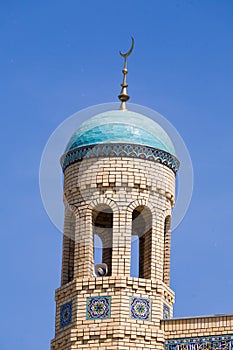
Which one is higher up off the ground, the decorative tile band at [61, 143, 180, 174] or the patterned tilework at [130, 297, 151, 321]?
the decorative tile band at [61, 143, 180, 174]

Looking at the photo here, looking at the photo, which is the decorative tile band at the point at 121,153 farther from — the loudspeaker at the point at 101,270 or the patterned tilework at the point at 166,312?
the patterned tilework at the point at 166,312

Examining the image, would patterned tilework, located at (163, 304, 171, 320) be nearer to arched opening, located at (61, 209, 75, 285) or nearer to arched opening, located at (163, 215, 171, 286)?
arched opening, located at (163, 215, 171, 286)

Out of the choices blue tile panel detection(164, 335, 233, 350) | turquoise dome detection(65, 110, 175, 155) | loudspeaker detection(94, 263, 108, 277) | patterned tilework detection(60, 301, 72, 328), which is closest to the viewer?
blue tile panel detection(164, 335, 233, 350)

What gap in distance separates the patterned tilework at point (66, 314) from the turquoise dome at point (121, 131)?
11.1ft

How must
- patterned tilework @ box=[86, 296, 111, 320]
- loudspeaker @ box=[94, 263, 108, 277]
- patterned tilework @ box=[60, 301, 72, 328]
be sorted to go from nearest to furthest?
patterned tilework @ box=[86, 296, 111, 320]
patterned tilework @ box=[60, 301, 72, 328]
loudspeaker @ box=[94, 263, 108, 277]

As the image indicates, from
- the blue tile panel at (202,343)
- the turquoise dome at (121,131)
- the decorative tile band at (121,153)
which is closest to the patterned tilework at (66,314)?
the blue tile panel at (202,343)

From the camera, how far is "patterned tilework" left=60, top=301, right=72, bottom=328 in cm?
2931

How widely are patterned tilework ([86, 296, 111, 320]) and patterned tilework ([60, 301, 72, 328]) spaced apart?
484 mm

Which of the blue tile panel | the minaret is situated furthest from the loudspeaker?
the blue tile panel

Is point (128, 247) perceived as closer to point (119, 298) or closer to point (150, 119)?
point (119, 298)

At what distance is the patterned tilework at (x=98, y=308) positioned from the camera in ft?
94.7

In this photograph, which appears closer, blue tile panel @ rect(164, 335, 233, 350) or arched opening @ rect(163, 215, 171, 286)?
blue tile panel @ rect(164, 335, 233, 350)

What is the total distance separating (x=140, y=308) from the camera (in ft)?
95.1

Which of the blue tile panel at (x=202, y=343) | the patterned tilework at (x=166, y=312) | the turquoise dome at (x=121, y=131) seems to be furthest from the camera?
the turquoise dome at (x=121, y=131)
